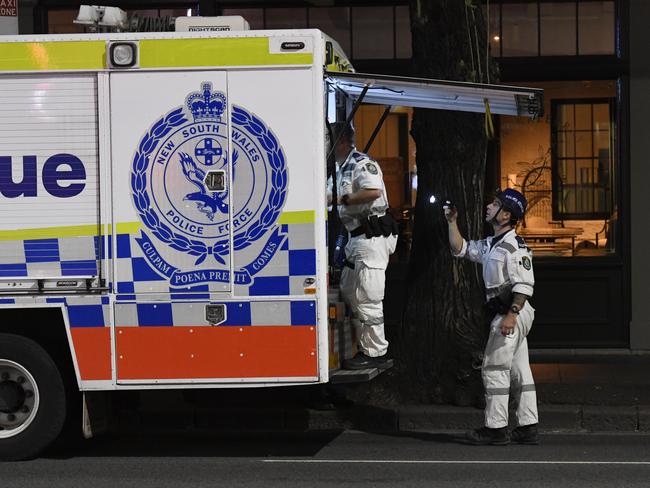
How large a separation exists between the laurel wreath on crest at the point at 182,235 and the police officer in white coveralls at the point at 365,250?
87 centimetres

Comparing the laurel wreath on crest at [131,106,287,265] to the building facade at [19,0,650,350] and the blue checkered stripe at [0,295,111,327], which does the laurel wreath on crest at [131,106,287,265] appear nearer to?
the blue checkered stripe at [0,295,111,327]

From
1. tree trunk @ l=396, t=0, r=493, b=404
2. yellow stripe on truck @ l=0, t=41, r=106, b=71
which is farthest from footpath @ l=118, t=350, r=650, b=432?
yellow stripe on truck @ l=0, t=41, r=106, b=71

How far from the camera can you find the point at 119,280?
8.29 meters

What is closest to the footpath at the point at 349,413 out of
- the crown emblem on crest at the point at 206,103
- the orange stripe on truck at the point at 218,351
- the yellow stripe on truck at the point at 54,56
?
the orange stripe on truck at the point at 218,351

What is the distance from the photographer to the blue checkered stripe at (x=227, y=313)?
27.0 ft

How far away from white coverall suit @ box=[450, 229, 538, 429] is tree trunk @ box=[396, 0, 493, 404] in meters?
1.20

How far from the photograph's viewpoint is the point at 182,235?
8.27 m

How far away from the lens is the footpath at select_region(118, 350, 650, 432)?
9.69 meters

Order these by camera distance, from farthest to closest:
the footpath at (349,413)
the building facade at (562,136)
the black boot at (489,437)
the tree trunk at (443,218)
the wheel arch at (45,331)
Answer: the building facade at (562,136)
the tree trunk at (443,218)
the footpath at (349,413)
the black boot at (489,437)
the wheel arch at (45,331)

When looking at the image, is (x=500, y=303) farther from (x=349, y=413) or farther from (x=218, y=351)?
(x=218, y=351)

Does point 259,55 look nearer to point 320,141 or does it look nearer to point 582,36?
point 320,141

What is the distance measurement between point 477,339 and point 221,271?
2.87 meters

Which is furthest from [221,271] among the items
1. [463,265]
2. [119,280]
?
[463,265]

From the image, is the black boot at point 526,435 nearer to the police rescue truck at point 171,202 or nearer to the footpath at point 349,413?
the footpath at point 349,413
